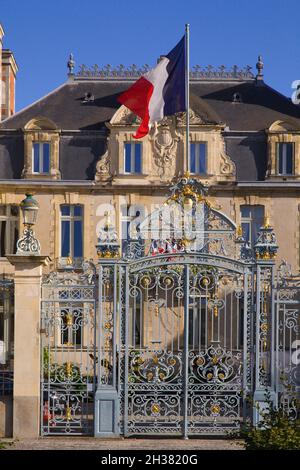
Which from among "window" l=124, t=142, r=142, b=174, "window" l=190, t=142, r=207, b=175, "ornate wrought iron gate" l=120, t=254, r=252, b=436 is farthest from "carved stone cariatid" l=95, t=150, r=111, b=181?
"ornate wrought iron gate" l=120, t=254, r=252, b=436

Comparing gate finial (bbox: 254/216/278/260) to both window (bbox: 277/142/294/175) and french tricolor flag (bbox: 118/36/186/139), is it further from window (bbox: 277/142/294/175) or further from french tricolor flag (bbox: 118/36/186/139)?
window (bbox: 277/142/294/175)

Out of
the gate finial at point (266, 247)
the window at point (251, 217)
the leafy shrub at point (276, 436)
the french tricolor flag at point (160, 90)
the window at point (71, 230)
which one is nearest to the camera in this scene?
the leafy shrub at point (276, 436)

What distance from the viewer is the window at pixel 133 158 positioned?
3475cm

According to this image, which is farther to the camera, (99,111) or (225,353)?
(99,111)

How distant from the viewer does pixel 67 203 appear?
3459cm

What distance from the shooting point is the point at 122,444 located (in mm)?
16328

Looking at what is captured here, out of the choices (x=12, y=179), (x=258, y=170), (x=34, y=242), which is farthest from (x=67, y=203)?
(x=34, y=242)

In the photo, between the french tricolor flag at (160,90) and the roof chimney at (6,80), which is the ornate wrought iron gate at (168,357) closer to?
the french tricolor flag at (160,90)

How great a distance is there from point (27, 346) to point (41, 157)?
18.8m

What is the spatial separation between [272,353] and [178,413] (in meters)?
1.89

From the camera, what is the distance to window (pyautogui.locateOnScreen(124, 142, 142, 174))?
3475 centimetres

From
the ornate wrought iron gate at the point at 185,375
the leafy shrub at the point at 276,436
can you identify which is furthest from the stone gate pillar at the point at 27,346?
the leafy shrub at the point at 276,436

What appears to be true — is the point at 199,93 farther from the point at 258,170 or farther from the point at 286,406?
the point at 286,406

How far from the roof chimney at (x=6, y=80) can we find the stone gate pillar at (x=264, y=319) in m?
22.1
